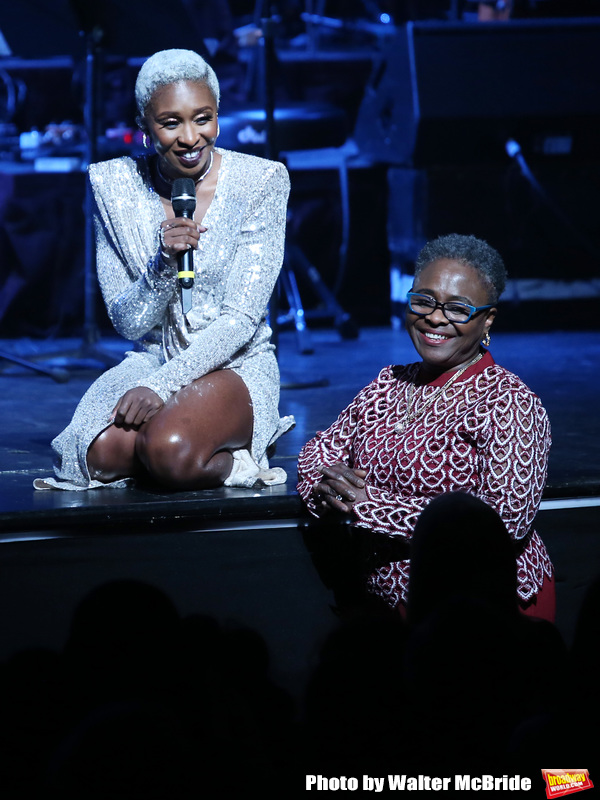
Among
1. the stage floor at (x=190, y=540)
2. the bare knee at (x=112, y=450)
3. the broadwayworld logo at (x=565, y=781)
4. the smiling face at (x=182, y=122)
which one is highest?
the smiling face at (x=182, y=122)

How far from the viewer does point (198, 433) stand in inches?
101

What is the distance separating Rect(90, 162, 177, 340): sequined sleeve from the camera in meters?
2.69

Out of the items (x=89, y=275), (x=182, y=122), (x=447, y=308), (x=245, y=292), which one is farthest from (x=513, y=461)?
(x=89, y=275)

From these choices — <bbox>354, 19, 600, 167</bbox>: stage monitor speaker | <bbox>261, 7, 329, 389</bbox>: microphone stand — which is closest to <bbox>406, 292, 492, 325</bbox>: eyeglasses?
<bbox>261, 7, 329, 389</bbox>: microphone stand

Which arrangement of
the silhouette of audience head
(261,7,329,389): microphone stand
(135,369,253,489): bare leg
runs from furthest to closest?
(261,7,329,389): microphone stand
(135,369,253,489): bare leg
the silhouette of audience head

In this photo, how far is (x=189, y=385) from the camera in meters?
2.65

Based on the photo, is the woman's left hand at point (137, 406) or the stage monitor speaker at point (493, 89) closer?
the woman's left hand at point (137, 406)

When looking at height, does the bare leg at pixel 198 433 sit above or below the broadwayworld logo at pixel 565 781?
above

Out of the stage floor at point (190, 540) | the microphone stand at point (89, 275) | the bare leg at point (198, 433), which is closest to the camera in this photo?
the stage floor at point (190, 540)

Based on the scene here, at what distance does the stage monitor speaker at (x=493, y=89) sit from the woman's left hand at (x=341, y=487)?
13.3 ft

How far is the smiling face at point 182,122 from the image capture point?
Result: 8.55 ft

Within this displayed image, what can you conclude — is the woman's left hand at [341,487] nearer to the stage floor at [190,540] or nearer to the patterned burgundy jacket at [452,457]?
the patterned burgundy jacket at [452,457]

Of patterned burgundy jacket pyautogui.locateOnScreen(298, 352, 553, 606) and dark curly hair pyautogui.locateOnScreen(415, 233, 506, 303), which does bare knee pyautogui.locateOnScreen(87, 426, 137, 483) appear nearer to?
patterned burgundy jacket pyautogui.locateOnScreen(298, 352, 553, 606)

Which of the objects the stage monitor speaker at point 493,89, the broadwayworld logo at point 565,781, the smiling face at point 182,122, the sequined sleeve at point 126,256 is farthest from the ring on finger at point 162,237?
the stage monitor speaker at point 493,89
